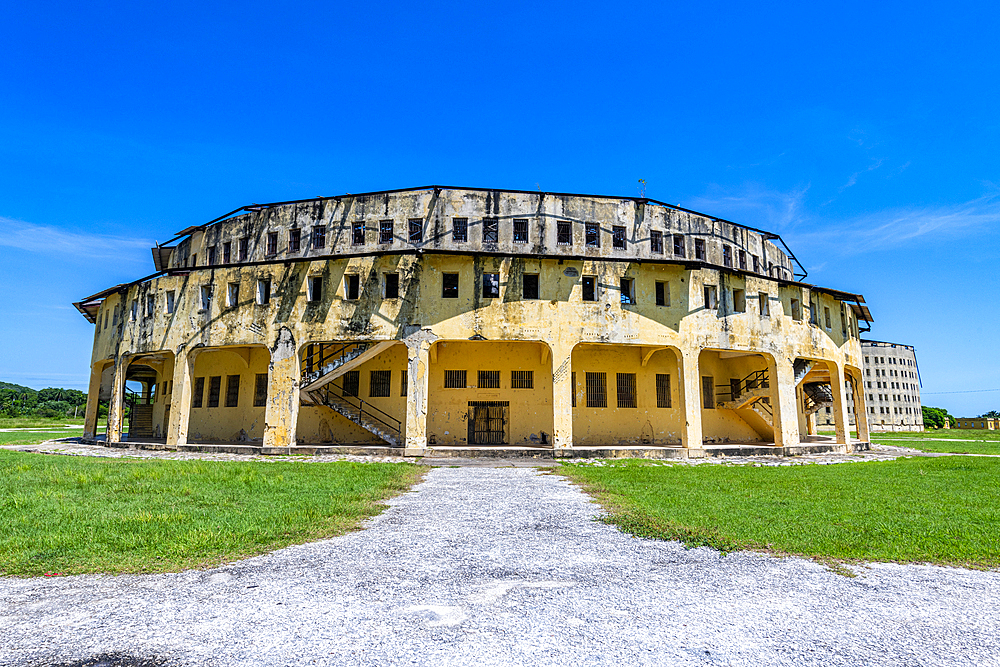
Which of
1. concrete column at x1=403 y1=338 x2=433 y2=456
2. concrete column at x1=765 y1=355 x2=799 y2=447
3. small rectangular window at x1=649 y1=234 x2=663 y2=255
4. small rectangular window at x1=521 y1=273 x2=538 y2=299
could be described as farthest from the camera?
small rectangular window at x1=649 y1=234 x2=663 y2=255

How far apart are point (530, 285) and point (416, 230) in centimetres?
798

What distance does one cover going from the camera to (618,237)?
29.6 m

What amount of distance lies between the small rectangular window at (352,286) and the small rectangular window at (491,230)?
284 inches

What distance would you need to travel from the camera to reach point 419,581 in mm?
5371

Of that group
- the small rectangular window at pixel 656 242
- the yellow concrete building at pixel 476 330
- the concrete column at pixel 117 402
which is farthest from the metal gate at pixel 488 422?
the concrete column at pixel 117 402

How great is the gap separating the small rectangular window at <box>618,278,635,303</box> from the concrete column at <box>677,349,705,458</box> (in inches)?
123

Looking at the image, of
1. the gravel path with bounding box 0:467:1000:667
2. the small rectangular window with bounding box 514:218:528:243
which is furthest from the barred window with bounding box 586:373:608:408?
the gravel path with bounding box 0:467:1000:667

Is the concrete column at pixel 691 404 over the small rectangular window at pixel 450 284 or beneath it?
beneath

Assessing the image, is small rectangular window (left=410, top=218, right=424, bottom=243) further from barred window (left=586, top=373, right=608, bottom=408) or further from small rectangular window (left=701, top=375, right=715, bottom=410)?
small rectangular window (left=701, top=375, right=715, bottom=410)

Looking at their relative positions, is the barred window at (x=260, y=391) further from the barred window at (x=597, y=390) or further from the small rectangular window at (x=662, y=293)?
the small rectangular window at (x=662, y=293)

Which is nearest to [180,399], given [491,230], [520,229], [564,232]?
[491,230]

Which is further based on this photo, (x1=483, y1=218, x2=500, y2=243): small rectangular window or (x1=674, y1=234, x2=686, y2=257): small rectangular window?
(x1=674, y1=234, x2=686, y2=257): small rectangular window

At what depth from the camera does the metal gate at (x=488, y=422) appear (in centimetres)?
→ 2708

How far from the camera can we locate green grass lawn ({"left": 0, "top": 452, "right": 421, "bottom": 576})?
6.09m
